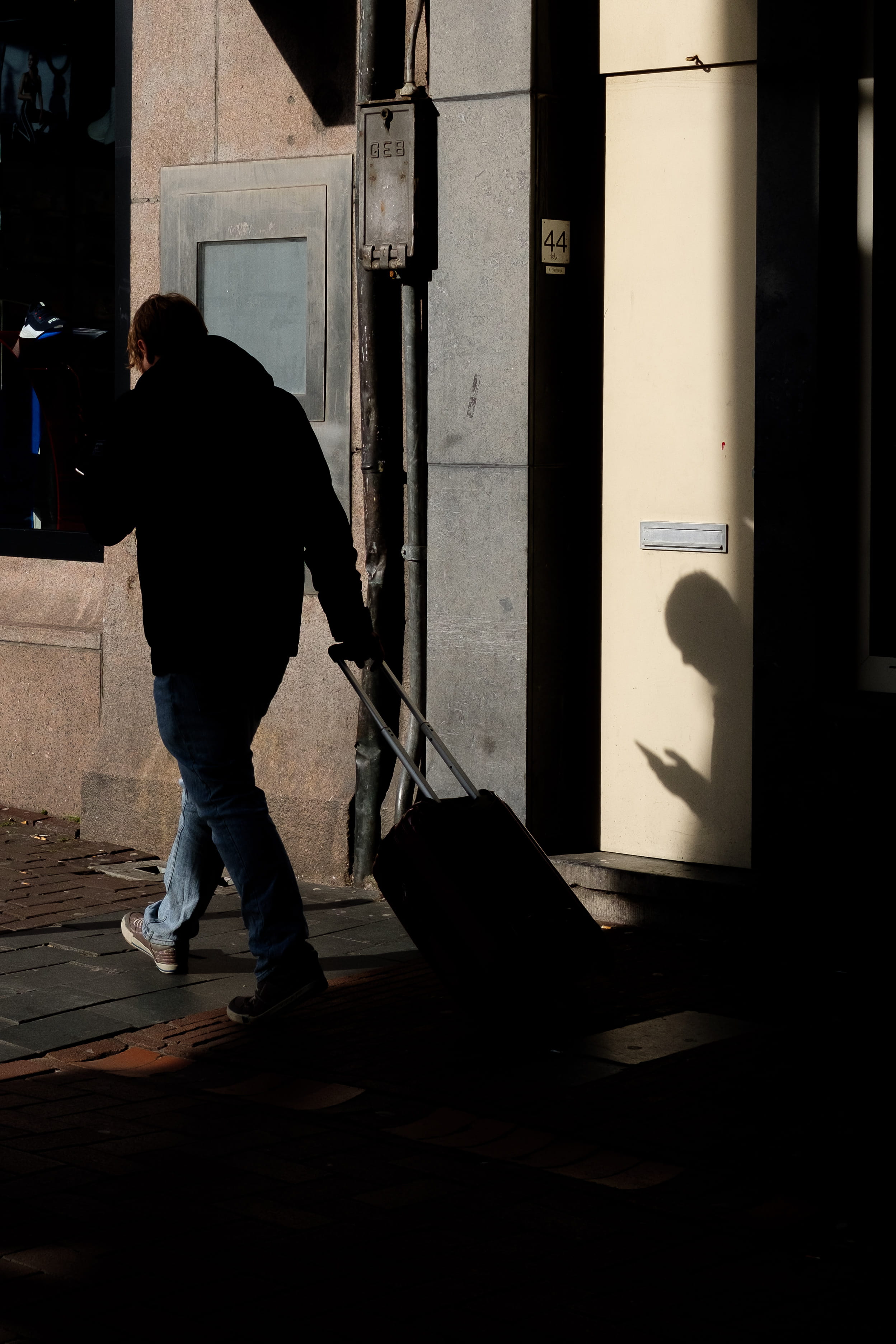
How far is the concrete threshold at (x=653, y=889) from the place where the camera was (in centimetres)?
659

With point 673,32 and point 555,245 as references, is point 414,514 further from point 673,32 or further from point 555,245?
point 673,32

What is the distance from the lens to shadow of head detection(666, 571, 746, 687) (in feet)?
22.0

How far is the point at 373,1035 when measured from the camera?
5469 millimetres

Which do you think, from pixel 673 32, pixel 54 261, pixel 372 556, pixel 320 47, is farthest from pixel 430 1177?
pixel 54 261

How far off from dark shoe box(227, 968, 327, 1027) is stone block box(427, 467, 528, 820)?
1.63m

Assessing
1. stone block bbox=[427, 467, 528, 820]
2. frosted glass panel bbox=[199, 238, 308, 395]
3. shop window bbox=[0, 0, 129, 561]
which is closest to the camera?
stone block bbox=[427, 467, 528, 820]

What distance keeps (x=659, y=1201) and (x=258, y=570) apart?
2.22 meters

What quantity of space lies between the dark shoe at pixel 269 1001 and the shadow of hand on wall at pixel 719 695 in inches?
72.9

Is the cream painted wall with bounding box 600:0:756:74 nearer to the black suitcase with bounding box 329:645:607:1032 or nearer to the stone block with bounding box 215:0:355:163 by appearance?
the stone block with bounding box 215:0:355:163

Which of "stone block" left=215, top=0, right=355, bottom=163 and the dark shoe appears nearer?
the dark shoe

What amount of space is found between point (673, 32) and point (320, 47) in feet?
5.41

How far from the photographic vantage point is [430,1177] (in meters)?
4.32

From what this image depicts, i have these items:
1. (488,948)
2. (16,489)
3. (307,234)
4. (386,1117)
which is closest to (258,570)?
(488,948)

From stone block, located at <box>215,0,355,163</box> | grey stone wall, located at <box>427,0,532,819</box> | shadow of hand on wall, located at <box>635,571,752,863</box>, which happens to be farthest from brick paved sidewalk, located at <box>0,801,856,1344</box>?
stone block, located at <box>215,0,355,163</box>
